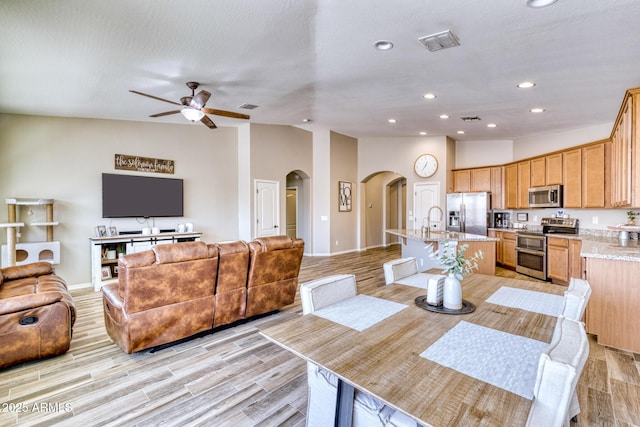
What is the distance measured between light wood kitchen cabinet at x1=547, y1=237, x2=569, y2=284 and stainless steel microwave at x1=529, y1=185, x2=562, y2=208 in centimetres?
71

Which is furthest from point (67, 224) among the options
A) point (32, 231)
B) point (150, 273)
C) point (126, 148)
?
point (150, 273)

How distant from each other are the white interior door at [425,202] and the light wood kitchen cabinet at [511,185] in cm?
142

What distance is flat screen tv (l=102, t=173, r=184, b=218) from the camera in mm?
5309

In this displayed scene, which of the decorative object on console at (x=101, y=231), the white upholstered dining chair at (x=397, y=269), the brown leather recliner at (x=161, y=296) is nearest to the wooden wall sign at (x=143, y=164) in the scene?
the decorative object on console at (x=101, y=231)

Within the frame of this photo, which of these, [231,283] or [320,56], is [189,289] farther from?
[320,56]

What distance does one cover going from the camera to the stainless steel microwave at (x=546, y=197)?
535 centimetres

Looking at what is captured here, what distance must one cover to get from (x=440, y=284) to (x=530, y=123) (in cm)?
541

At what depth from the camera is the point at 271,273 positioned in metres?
3.42

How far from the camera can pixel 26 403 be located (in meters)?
2.09

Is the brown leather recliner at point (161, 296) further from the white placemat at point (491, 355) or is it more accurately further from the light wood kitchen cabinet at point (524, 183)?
the light wood kitchen cabinet at point (524, 183)

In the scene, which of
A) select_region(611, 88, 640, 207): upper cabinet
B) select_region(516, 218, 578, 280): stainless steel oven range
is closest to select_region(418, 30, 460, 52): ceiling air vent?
select_region(611, 88, 640, 207): upper cabinet

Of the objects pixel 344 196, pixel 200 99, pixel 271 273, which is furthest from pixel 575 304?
pixel 344 196

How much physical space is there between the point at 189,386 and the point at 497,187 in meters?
6.98

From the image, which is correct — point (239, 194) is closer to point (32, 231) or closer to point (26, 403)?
point (32, 231)
